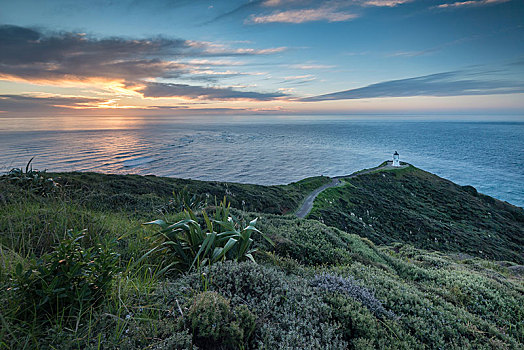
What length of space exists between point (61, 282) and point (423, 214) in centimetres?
4979

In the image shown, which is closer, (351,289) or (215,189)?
(351,289)

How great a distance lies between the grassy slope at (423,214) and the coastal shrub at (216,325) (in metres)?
26.0

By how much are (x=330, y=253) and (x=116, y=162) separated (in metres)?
66.8

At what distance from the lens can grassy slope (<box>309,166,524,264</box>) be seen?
30.1 m

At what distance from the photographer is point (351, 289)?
3.65m

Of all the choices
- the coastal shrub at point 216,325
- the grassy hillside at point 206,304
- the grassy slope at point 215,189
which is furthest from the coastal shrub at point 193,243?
the grassy slope at point 215,189

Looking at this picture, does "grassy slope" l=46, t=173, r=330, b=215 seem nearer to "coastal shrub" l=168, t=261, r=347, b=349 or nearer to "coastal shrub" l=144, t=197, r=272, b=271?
"coastal shrub" l=144, t=197, r=272, b=271

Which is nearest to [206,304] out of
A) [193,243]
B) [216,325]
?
[216,325]

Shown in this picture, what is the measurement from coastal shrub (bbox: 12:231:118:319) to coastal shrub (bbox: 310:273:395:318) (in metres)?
2.81

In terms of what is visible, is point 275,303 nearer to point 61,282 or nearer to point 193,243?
point 193,243

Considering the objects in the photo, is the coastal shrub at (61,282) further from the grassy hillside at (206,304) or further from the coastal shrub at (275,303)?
the coastal shrub at (275,303)

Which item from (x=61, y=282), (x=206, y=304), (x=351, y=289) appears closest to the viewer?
(x=61, y=282)

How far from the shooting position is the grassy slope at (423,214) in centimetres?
3008

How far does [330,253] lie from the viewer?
5.55m
